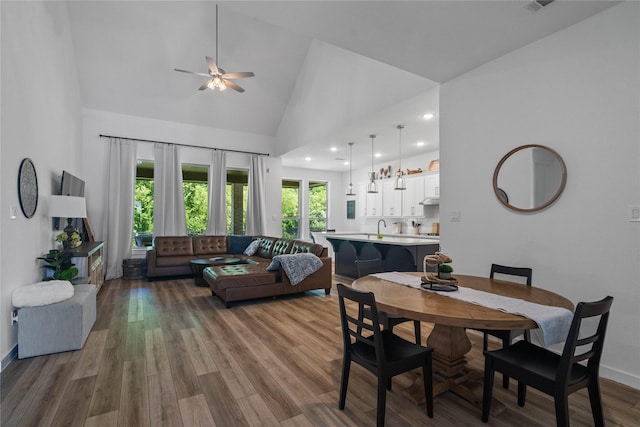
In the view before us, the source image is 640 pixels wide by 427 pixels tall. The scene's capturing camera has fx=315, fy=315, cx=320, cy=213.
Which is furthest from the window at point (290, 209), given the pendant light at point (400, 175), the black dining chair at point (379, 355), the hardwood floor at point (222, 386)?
the black dining chair at point (379, 355)

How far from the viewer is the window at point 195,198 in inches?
290

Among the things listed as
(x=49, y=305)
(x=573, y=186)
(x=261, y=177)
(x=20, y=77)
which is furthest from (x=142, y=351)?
(x=261, y=177)

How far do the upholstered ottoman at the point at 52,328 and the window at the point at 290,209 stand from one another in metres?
6.21

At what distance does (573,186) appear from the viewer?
8.52 ft

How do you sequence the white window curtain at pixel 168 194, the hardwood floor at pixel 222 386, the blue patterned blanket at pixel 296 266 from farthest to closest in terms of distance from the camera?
the white window curtain at pixel 168 194 < the blue patterned blanket at pixel 296 266 < the hardwood floor at pixel 222 386

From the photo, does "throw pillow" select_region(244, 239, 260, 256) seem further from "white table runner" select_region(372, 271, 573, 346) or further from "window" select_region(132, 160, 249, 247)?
"white table runner" select_region(372, 271, 573, 346)

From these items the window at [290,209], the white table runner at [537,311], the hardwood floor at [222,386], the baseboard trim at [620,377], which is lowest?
the hardwood floor at [222,386]

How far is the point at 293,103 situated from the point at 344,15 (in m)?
4.84

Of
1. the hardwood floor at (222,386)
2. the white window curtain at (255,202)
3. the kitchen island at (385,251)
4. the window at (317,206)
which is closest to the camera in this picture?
the hardwood floor at (222,386)

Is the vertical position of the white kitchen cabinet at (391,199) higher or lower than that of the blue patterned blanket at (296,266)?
higher

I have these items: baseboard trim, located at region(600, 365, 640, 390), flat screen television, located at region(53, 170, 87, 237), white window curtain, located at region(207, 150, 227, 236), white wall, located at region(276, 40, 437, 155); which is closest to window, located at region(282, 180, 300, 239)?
white wall, located at region(276, 40, 437, 155)

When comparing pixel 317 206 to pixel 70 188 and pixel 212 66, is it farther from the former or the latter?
pixel 70 188

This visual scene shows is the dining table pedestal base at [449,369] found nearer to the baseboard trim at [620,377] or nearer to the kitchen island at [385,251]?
the baseboard trim at [620,377]

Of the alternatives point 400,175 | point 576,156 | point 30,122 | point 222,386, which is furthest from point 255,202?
point 576,156
